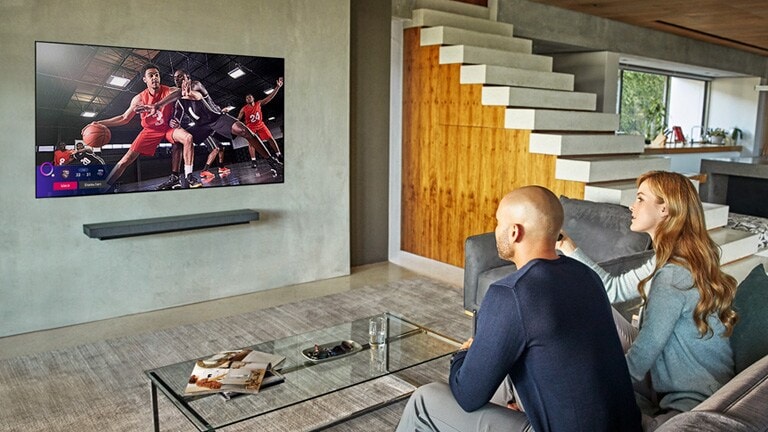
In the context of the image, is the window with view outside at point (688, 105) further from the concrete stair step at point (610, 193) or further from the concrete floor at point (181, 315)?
the concrete floor at point (181, 315)

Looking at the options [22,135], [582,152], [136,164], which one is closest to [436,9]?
[582,152]

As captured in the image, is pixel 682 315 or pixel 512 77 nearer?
pixel 682 315

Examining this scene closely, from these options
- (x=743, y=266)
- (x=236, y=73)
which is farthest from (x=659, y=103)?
(x=236, y=73)

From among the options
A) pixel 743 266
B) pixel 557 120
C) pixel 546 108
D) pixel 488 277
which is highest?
pixel 546 108

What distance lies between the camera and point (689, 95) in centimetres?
1168

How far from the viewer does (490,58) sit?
5.73 metres

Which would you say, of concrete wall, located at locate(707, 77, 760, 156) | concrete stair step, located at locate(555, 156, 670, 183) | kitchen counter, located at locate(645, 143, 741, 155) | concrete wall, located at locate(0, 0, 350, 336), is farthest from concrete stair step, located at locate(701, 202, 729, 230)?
concrete wall, located at locate(707, 77, 760, 156)

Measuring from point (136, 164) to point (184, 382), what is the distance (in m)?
2.26

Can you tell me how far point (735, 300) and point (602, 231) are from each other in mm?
1752

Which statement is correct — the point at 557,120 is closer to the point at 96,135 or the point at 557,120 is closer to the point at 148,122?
the point at 148,122

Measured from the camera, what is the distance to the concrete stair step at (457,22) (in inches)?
228

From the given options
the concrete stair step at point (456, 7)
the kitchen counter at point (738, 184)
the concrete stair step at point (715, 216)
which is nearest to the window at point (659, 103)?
the kitchen counter at point (738, 184)

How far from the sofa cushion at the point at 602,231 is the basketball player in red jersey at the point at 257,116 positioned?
231 cm

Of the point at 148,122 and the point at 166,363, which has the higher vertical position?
the point at 148,122
